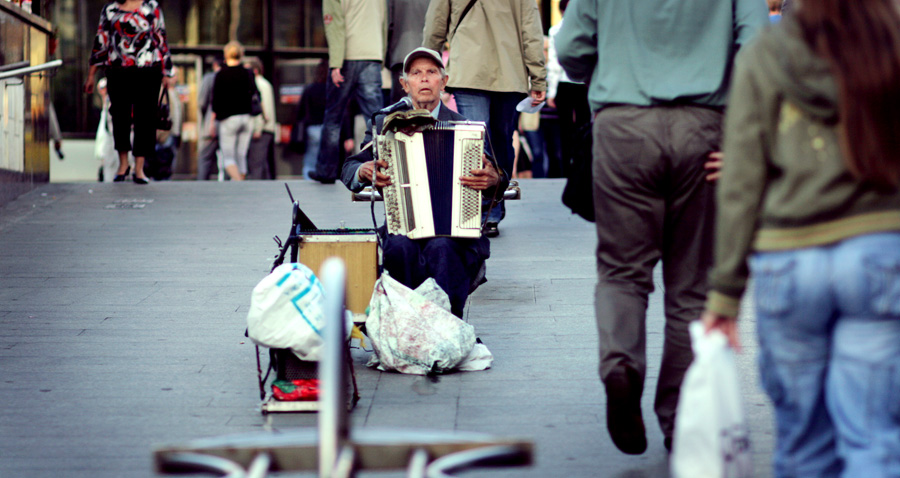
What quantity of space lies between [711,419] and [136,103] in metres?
9.20

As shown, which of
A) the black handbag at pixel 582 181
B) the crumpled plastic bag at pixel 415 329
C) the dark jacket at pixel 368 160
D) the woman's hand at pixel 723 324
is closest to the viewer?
the woman's hand at pixel 723 324

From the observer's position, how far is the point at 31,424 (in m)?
4.51

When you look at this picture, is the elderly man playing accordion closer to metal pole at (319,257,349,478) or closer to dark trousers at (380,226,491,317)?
dark trousers at (380,226,491,317)

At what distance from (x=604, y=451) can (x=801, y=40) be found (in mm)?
1976

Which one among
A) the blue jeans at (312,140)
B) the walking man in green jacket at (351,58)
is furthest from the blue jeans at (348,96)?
the blue jeans at (312,140)

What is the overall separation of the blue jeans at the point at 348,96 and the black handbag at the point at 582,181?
21.0 ft

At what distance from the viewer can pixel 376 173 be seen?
539 centimetres

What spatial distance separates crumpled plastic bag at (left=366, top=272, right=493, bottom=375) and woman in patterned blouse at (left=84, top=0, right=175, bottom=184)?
6.41 metres

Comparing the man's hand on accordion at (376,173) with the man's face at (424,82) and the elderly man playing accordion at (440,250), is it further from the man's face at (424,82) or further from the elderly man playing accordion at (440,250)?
the man's face at (424,82)

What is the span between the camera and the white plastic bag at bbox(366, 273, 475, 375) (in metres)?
5.11

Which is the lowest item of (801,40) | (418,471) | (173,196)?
(173,196)

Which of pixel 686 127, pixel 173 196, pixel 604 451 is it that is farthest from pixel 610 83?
pixel 173 196

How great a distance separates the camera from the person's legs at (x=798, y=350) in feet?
8.24

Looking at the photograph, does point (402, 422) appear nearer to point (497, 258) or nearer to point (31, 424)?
point (31, 424)
